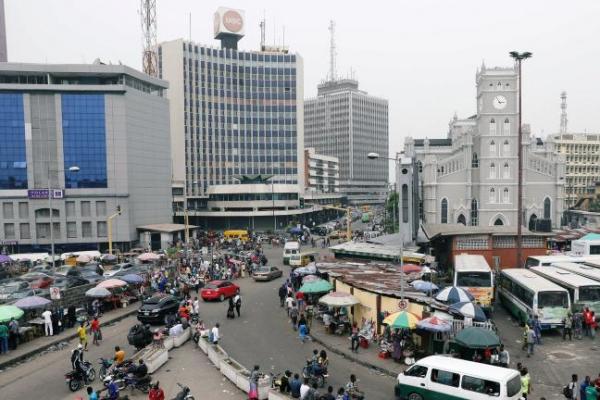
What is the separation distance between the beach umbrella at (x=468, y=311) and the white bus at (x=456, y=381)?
4.45 metres

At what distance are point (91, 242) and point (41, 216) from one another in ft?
22.6

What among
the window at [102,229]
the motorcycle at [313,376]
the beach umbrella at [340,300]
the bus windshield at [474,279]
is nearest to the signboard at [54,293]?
the beach umbrella at [340,300]

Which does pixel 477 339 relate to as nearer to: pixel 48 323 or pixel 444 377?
pixel 444 377

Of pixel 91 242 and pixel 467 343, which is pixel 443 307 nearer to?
pixel 467 343

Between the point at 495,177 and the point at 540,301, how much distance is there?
4666 centimetres

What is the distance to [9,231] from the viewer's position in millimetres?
60344

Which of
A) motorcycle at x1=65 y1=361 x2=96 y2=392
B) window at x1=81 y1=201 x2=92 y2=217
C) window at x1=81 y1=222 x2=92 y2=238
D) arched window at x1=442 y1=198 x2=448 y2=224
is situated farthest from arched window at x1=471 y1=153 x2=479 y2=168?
motorcycle at x1=65 y1=361 x2=96 y2=392

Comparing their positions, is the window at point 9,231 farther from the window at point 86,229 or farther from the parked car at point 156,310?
the parked car at point 156,310

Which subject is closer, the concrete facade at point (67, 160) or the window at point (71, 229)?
the concrete facade at point (67, 160)

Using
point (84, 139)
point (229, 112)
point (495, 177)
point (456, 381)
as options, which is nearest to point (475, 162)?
point (495, 177)

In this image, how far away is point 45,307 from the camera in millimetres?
25219

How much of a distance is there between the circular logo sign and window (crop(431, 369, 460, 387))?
10190cm

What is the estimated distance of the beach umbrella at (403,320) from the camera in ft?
58.6

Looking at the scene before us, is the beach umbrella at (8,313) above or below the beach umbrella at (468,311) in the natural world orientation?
below
